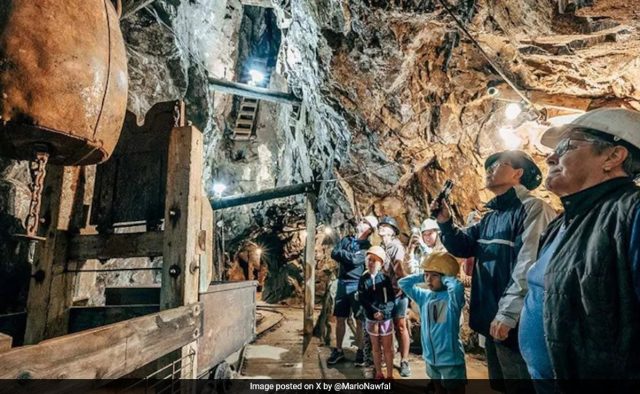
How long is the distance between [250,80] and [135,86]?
18785mm

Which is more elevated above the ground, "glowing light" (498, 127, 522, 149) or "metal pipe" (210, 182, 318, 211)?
"glowing light" (498, 127, 522, 149)

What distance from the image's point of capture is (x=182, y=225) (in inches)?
110

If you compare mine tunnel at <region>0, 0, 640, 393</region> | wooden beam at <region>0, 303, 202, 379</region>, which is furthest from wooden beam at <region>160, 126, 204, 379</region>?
wooden beam at <region>0, 303, 202, 379</region>

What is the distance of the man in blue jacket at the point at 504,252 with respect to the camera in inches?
92.7

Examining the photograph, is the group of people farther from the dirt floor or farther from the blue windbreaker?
the dirt floor

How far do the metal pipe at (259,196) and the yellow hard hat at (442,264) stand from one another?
5319 millimetres

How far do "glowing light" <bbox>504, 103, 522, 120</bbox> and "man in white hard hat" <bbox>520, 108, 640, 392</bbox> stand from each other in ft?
14.1

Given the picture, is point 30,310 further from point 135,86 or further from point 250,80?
point 250,80

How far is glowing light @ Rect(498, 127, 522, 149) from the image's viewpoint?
19.8ft

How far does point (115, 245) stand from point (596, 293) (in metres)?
3.65

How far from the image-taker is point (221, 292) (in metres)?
3.25

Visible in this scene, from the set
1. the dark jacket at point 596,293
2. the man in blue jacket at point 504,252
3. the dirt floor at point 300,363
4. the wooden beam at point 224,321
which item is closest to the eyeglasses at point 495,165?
the man in blue jacket at point 504,252

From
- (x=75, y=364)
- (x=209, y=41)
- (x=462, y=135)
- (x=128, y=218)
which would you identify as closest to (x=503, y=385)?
(x=75, y=364)

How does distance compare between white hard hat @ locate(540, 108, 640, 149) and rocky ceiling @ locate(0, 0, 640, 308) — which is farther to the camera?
rocky ceiling @ locate(0, 0, 640, 308)
